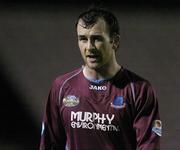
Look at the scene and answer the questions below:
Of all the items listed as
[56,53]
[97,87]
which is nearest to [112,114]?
[97,87]

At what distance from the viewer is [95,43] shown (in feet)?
10.4

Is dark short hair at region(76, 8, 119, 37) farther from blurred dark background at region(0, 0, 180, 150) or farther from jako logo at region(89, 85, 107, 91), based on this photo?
blurred dark background at region(0, 0, 180, 150)

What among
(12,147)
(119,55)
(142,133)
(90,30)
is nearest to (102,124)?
(142,133)

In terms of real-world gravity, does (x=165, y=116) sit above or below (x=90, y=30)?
below

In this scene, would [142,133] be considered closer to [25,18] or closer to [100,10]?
[100,10]

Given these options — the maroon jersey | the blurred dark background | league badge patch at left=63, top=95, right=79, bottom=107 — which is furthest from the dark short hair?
the blurred dark background

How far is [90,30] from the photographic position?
315 cm

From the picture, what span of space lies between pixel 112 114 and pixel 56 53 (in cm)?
289

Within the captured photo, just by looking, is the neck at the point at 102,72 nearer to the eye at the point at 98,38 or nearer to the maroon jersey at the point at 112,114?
the maroon jersey at the point at 112,114

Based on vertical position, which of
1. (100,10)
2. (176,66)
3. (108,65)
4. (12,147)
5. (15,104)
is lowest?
(12,147)

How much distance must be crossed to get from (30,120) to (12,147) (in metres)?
0.34

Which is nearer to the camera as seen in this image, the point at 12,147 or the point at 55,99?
the point at 55,99

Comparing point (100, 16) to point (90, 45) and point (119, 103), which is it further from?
point (119, 103)

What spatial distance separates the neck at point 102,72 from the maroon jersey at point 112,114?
0.09 feet
